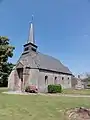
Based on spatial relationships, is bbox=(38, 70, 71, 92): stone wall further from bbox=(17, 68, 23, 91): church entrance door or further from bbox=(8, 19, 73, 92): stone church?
bbox=(17, 68, 23, 91): church entrance door

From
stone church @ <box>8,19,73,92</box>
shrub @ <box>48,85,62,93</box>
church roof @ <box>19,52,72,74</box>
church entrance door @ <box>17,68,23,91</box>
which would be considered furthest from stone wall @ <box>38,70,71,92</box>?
shrub @ <box>48,85,62,93</box>

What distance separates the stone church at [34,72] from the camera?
41.6 metres

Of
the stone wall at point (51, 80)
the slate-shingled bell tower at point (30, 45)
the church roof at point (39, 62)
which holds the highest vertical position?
the slate-shingled bell tower at point (30, 45)

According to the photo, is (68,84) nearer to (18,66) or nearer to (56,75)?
(56,75)

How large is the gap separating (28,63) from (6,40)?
931 cm

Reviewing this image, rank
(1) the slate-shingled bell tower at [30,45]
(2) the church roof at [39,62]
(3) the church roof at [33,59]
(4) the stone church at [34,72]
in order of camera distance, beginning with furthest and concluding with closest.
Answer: (1) the slate-shingled bell tower at [30,45], (3) the church roof at [33,59], (2) the church roof at [39,62], (4) the stone church at [34,72]

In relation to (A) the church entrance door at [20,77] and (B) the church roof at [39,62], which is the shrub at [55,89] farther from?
(A) the church entrance door at [20,77]

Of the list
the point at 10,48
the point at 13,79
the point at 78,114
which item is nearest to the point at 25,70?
the point at 13,79

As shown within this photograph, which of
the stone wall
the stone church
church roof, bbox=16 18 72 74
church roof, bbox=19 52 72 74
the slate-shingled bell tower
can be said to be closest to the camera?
the stone church

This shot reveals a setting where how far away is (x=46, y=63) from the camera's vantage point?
1850 inches

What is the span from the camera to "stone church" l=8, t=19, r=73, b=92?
41.6 metres

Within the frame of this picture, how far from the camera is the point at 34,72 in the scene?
41812mm

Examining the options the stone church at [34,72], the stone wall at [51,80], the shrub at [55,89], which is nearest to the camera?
the shrub at [55,89]

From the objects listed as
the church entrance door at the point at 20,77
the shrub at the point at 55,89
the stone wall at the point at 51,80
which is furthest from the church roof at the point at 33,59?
the shrub at the point at 55,89
